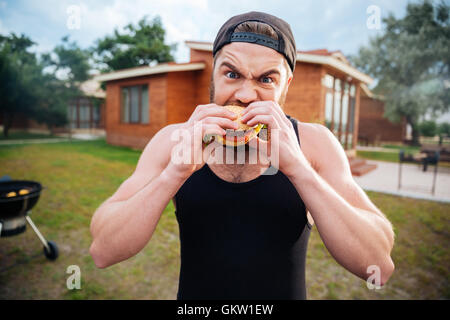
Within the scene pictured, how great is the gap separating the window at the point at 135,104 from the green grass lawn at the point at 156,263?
9674 mm

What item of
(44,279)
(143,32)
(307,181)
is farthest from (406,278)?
(143,32)

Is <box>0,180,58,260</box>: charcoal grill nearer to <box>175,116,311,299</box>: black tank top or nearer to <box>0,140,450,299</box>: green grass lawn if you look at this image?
<box>0,140,450,299</box>: green grass lawn

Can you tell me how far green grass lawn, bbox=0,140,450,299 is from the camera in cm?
353

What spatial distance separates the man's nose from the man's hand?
0.46ft

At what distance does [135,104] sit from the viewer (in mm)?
16750

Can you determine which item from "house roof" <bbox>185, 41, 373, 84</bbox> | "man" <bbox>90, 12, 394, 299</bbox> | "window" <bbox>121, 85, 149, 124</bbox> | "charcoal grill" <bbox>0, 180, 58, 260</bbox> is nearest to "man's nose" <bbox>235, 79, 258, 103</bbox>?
"man" <bbox>90, 12, 394, 299</bbox>

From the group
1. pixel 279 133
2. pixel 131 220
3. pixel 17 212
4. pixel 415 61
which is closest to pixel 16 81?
pixel 17 212

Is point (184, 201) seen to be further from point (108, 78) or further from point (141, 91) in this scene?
point (108, 78)

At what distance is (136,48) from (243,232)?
97.0ft

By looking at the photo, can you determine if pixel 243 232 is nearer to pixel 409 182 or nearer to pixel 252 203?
pixel 252 203

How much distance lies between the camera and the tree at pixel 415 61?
19453 mm

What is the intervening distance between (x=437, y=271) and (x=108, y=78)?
60.5ft

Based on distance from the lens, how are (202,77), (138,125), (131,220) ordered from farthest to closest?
1. (138,125)
2. (202,77)
3. (131,220)

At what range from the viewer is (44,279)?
12.3 ft
